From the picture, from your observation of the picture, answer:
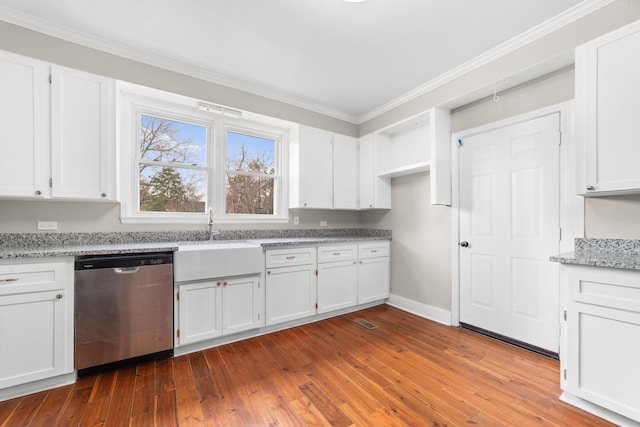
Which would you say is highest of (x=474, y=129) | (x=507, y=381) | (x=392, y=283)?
(x=474, y=129)

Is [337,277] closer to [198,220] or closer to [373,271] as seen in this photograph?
[373,271]

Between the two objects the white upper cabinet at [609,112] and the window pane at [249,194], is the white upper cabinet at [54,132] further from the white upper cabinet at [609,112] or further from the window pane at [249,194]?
the white upper cabinet at [609,112]

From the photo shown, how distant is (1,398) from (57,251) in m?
0.98

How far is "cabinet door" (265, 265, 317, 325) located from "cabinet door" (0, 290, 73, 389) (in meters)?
1.57

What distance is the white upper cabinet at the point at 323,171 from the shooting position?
11.5 feet

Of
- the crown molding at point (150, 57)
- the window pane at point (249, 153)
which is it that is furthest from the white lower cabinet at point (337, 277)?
the crown molding at point (150, 57)

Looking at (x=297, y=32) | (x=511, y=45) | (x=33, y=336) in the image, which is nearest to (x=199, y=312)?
(x=33, y=336)

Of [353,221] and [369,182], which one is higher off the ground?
[369,182]

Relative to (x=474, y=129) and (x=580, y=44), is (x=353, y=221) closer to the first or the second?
(x=474, y=129)

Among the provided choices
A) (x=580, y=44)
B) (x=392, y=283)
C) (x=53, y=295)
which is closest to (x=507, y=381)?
(x=392, y=283)

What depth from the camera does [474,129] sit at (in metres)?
2.86

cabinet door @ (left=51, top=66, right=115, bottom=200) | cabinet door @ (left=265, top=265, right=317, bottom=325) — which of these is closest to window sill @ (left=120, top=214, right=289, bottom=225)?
cabinet door @ (left=51, top=66, right=115, bottom=200)

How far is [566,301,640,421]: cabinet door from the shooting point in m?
1.49

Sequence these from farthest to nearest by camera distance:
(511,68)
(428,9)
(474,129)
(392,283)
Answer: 1. (392,283)
2. (474,129)
3. (511,68)
4. (428,9)
